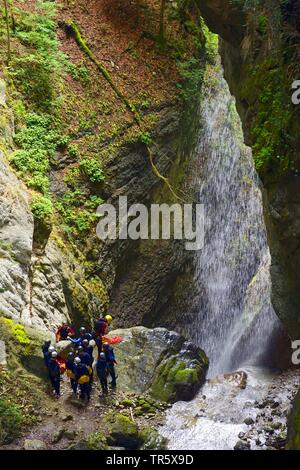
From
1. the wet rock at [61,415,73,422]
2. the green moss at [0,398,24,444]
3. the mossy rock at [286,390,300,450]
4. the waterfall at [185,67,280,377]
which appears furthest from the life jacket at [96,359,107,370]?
the waterfall at [185,67,280,377]

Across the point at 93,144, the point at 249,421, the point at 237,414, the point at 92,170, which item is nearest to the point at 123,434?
the point at 249,421

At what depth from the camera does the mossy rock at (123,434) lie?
10.1 m

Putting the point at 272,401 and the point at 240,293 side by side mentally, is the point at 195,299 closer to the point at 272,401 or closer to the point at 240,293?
the point at 240,293

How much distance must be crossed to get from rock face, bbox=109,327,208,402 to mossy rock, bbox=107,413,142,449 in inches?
73.8

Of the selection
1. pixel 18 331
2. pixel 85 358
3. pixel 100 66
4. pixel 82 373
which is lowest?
pixel 82 373

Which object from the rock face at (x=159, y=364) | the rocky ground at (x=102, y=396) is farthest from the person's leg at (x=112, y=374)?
the rock face at (x=159, y=364)

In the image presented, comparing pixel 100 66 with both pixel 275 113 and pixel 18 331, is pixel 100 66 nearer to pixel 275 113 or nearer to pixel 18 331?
pixel 275 113

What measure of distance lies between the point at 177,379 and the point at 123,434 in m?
3.17

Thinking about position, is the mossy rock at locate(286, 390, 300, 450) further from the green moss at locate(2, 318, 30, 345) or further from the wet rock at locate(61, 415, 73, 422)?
the green moss at locate(2, 318, 30, 345)

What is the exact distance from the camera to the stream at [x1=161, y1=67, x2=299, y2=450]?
14477 millimetres

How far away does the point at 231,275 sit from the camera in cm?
2092

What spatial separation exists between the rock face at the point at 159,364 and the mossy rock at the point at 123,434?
1875 millimetres

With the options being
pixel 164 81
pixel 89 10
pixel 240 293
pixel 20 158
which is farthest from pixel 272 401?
pixel 89 10
